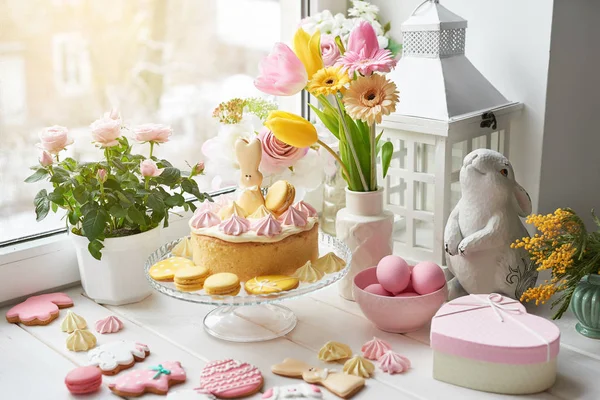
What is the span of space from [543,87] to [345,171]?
41cm

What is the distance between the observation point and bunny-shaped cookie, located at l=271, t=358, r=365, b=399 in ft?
3.27

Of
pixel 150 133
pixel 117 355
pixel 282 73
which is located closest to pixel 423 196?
pixel 282 73

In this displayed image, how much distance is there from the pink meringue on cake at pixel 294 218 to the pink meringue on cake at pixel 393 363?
23cm

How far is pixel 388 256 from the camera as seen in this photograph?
1.20 metres

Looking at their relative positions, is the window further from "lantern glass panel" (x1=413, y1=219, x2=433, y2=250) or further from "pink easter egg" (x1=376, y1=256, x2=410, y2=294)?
"pink easter egg" (x1=376, y1=256, x2=410, y2=294)

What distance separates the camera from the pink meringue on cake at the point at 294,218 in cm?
115

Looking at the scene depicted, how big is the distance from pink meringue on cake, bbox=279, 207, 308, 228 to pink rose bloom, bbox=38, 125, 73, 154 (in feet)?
1.23

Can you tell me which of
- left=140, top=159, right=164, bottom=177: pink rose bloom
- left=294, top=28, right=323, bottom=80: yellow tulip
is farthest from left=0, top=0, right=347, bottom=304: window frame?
left=294, top=28, right=323, bottom=80: yellow tulip

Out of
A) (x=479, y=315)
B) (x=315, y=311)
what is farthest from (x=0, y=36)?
(x=479, y=315)

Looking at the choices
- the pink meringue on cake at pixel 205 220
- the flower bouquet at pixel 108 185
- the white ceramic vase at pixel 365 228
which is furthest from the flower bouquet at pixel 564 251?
the flower bouquet at pixel 108 185

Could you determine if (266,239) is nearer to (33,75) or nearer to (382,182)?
(382,182)

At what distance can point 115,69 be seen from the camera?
4.64 ft

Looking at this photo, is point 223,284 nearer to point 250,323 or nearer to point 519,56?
point 250,323

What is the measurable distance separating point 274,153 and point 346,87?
0.17 m
